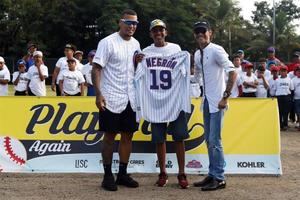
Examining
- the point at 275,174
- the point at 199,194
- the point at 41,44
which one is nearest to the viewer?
the point at 199,194

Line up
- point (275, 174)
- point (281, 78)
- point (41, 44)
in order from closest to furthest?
point (275, 174)
point (281, 78)
point (41, 44)

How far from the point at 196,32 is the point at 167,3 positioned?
1871 inches

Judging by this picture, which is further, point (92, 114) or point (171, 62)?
point (92, 114)

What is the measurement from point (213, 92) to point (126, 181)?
164 cm

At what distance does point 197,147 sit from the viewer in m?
7.46

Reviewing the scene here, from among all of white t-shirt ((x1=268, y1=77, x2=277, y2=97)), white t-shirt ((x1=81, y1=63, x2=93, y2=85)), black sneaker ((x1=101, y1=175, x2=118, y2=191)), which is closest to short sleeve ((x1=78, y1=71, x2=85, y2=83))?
white t-shirt ((x1=81, y1=63, x2=93, y2=85))

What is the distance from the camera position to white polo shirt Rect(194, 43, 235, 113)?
635cm

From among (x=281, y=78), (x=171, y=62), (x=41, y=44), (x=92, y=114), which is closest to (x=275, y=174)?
(x=171, y=62)

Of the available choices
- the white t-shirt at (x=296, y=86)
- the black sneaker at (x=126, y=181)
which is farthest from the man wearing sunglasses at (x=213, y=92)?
the white t-shirt at (x=296, y=86)

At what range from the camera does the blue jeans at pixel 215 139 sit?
6434 millimetres

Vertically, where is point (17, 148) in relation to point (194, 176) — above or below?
above

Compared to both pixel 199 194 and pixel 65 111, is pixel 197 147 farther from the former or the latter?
pixel 65 111

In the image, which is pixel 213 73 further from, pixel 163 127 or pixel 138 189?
pixel 138 189

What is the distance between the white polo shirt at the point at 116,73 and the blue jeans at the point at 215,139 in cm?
99
